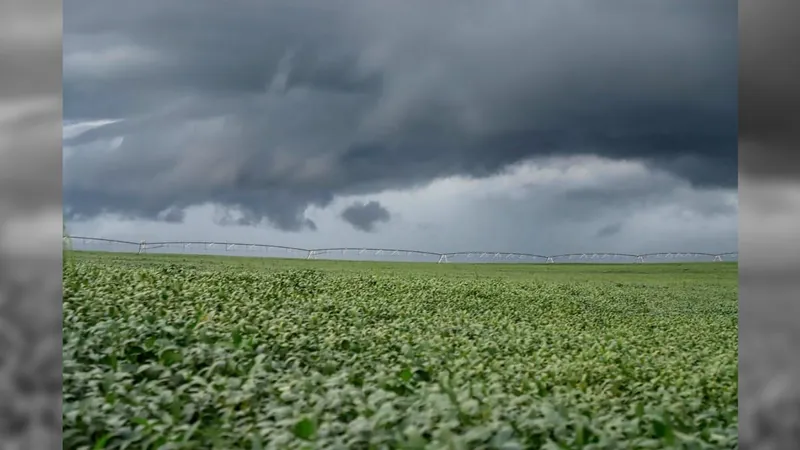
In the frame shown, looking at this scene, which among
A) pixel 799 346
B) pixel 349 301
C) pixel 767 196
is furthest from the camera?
pixel 349 301

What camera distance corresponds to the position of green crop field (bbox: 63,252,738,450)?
3.06 metres

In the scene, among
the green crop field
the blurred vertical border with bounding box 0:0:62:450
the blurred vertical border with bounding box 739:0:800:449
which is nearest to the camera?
the green crop field

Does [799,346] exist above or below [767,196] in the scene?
below

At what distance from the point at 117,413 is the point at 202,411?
40 cm

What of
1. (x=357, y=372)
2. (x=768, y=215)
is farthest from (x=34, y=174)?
(x=768, y=215)

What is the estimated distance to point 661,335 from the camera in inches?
287

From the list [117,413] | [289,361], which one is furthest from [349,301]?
[117,413]

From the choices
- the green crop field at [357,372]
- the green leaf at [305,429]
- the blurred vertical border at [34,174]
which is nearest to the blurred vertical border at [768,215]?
the green crop field at [357,372]

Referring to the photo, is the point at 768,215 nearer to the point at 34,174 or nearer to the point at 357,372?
the point at 357,372

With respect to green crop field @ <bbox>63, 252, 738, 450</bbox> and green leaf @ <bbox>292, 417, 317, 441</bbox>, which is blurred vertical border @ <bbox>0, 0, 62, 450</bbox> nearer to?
green crop field @ <bbox>63, 252, 738, 450</bbox>

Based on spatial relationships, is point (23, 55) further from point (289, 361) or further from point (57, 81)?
point (289, 361)

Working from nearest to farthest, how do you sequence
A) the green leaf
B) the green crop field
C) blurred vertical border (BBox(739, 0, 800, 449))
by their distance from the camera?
the green leaf → the green crop field → blurred vertical border (BBox(739, 0, 800, 449))

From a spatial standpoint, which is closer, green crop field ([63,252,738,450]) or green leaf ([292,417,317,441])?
green leaf ([292,417,317,441])

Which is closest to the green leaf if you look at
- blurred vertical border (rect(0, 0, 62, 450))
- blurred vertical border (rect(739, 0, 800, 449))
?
blurred vertical border (rect(0, 0, 62, 450))
